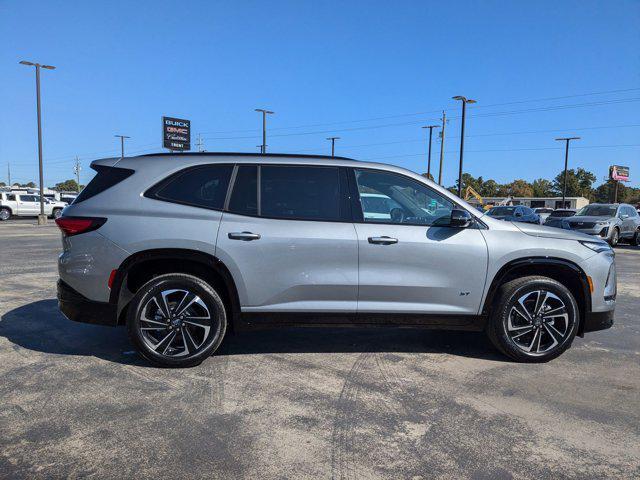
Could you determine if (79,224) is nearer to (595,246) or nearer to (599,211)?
(595,246)

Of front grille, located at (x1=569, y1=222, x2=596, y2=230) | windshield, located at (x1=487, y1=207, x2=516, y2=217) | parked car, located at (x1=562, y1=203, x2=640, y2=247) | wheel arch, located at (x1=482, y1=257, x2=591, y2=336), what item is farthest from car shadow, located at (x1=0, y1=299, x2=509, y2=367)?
windshield, located at (x1=487, y1=207, x2=516, y2=217)

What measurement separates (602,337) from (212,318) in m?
4.36

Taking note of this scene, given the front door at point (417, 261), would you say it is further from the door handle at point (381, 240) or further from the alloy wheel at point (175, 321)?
the alloy wheel at point (175, 321)

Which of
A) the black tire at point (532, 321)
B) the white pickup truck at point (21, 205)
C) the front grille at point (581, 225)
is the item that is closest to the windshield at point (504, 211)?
the front grille at point (581, 225)

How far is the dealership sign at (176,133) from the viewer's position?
41.8 meters

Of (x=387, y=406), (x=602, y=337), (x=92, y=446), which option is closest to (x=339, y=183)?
(x=387, y=406)

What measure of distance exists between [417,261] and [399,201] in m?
0.59

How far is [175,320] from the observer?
404 centimetres

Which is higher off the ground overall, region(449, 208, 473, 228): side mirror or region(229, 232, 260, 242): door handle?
region(449, 208, 473, 228): side mirror

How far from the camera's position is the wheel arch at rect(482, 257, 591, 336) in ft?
14.0

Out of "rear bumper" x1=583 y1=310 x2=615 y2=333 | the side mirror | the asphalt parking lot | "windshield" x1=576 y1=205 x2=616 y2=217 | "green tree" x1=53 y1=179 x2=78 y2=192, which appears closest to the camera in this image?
the asphalt parking lot

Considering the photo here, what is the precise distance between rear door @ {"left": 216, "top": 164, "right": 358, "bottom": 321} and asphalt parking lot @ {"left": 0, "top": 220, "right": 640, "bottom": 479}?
0.65 meters

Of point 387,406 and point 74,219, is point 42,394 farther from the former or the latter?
point 387,406

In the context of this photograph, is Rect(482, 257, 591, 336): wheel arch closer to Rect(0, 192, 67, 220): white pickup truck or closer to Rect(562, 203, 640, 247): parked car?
Rect(562, 203, 640, 247): parked car
